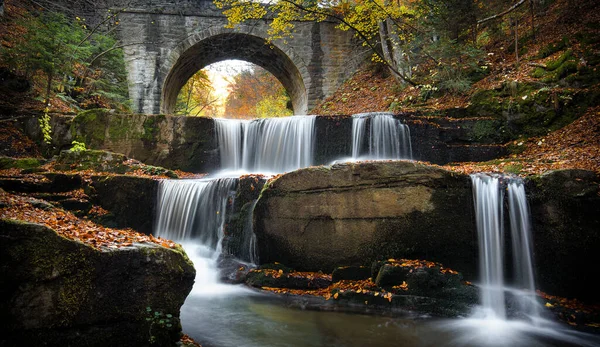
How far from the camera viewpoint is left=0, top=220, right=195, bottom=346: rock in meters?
2.66

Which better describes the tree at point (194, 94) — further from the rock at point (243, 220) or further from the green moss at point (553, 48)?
the green moss at point (553, 48)

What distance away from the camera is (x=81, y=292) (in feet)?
9.46

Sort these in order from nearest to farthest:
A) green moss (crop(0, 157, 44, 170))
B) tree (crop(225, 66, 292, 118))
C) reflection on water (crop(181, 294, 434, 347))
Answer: reflection on water (crop(181, 294, 434, 347))
green moss (crop(0, 157, 44, 170))
tree (crop(225, 66, 292, 118))

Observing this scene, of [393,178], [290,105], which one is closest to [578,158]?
[393,178]

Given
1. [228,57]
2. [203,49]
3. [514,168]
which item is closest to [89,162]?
[514,168]

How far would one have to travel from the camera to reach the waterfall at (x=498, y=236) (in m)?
5.46

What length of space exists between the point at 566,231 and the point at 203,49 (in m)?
15.7

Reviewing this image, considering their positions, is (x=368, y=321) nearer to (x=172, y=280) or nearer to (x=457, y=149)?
(x=172, y=280)

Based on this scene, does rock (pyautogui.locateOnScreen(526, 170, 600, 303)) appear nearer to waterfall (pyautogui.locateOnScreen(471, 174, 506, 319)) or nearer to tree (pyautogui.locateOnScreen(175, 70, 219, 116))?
waterfall (pyautogui.locateOnScreen(471, 174, 506, 319))

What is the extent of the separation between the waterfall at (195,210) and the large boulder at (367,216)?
4.30ft

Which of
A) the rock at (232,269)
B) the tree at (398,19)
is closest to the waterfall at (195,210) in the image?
the rock at (232,269)

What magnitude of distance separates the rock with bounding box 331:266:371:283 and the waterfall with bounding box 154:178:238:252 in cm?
269

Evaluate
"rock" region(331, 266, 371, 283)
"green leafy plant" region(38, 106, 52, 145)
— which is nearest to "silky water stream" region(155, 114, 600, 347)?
"rock" region(331, 266, 371, 283)

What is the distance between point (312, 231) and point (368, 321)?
6.25 ft
